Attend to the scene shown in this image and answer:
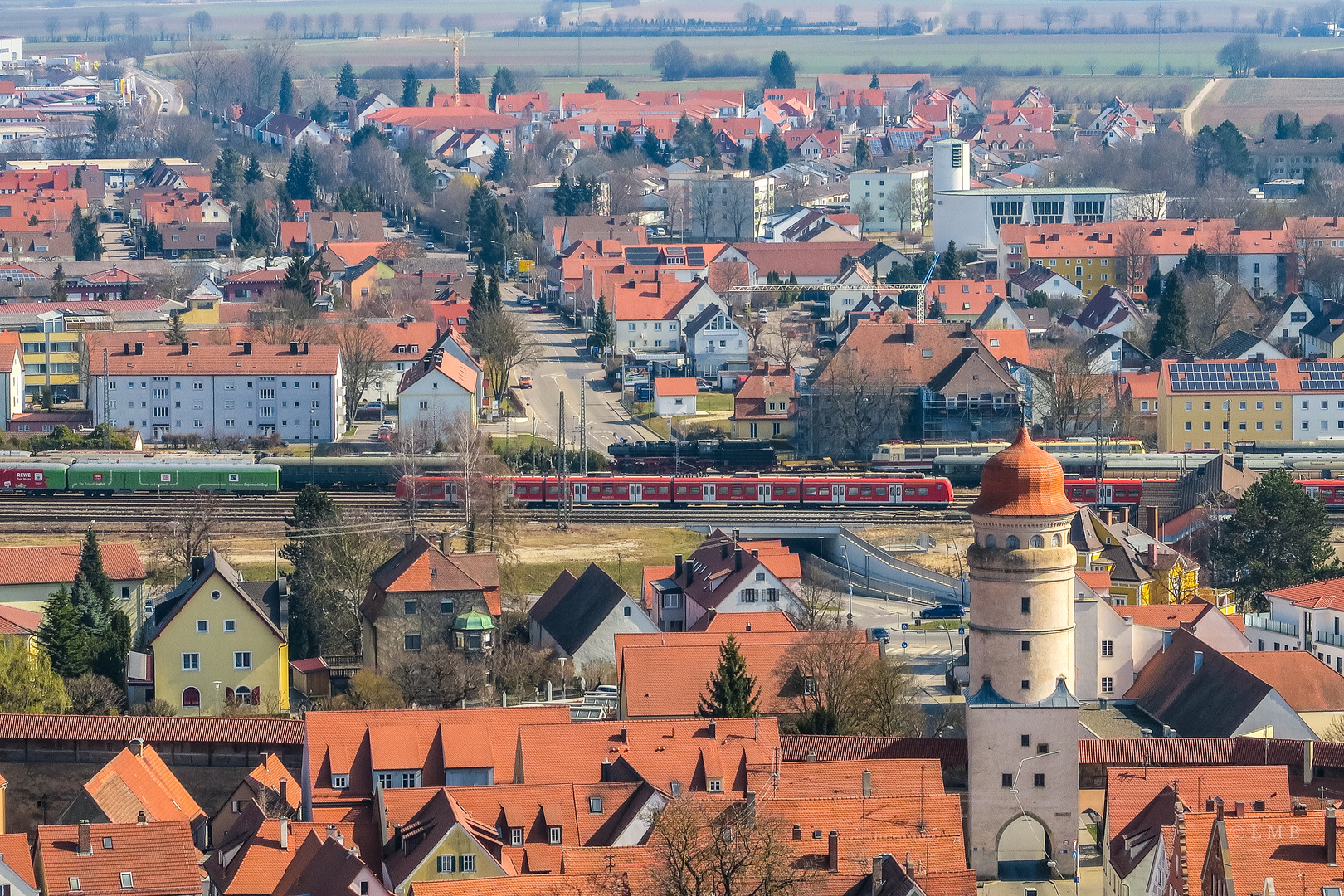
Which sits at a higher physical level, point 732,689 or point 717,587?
point 717,587

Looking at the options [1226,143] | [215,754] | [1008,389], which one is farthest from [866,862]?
[1226,143]

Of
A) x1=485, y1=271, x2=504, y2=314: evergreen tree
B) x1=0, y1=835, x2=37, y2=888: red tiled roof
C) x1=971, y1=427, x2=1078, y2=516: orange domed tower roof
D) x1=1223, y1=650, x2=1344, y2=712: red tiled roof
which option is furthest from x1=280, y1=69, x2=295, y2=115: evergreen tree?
x1=0, y1=835, x2=37, y2=888: red tiled roof

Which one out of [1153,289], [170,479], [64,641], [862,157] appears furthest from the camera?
[862,157]

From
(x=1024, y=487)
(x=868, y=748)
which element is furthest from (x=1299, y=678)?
(x=1024, y=487)

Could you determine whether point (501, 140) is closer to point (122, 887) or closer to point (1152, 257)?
point (1152, 257)

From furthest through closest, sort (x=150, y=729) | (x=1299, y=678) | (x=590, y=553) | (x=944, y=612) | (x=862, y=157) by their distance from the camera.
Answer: (x=862, y=157) → (x=590, y=553) → (x=944, y=612) → (x=1299, y=678) → (x=150, y=729)

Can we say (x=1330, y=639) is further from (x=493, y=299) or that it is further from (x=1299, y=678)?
(x=493, y=299)

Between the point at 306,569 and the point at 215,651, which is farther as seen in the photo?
the point at 306,569

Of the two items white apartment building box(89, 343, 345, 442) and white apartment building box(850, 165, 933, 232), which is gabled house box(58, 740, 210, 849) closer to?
white apartment building box(89, 343, 345, 442)

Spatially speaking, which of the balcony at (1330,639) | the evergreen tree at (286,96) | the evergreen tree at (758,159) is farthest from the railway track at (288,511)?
the evergreen tree at (286,96)
